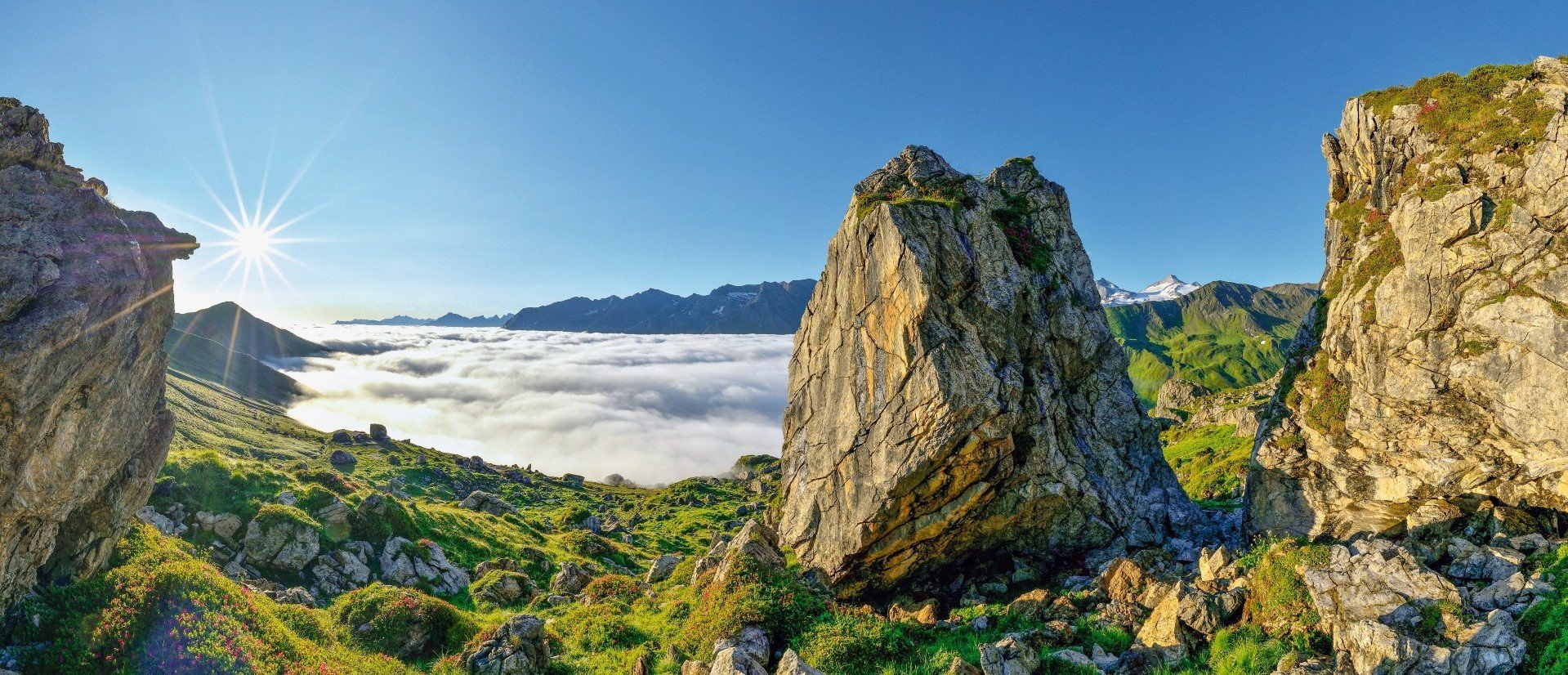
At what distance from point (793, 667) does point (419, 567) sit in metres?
34.8

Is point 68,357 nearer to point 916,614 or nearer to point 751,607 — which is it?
point 751,607

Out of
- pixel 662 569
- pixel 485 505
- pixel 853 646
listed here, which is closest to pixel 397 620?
pixel 853 646

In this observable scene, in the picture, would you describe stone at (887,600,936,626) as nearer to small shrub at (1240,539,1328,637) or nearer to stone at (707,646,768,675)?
stone at (707,646,768,675)

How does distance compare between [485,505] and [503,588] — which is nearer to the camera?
[503,588]

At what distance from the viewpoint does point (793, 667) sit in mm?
17281

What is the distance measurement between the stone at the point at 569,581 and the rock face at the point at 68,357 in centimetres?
2314

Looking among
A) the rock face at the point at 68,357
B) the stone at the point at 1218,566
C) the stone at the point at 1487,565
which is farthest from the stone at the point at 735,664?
the stone at the point at 1487,565

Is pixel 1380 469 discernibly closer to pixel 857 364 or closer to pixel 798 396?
pixel 857 364

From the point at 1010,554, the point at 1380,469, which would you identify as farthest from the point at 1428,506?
the point at 1010,554

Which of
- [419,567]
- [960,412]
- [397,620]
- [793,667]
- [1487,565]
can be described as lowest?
[419,567]

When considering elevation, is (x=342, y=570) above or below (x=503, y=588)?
above

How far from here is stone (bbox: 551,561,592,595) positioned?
39188 millimetres

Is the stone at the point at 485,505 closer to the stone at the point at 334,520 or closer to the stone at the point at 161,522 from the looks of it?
the stone at the point at 334,520

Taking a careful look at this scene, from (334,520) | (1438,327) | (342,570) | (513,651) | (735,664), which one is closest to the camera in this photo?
(735,664)
